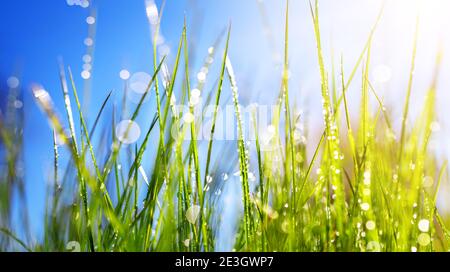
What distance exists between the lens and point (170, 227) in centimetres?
85

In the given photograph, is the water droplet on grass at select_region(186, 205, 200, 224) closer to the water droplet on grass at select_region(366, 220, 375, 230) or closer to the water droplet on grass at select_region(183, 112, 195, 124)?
the water droplet on grass at select_region(183, 112, 195, 124)

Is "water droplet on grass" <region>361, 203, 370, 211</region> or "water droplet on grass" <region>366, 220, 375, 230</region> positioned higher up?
"water droplet on grass" <region>361, 203, 370, 211</region>

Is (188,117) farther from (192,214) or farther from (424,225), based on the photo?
(424,225)

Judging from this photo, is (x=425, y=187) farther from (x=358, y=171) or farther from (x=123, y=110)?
(x=123, y=110)

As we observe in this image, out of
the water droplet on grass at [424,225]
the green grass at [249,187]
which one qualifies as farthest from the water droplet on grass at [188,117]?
the water droplet on grass at [424,225]

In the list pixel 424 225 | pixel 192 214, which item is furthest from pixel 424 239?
pixel 192 214

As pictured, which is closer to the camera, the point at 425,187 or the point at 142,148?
the point at 142,148

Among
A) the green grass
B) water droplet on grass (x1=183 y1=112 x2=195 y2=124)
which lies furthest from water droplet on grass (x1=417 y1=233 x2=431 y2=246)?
water droplet on grass (x1=183 y1=112 x2=195 y2=124)

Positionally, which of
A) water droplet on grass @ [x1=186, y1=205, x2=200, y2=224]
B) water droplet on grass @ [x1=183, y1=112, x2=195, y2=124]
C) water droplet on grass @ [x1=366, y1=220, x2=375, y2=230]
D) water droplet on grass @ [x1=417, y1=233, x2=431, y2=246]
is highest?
water droplet on grass @ [x1=183, y1=112, x2=195, y2=124]

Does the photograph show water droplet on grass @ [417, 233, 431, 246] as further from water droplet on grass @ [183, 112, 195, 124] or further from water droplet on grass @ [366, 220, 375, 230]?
water droplet on grass @ [183, 112, 195, 124]

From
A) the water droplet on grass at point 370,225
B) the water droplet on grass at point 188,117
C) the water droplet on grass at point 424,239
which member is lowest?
the water droplet on grass at point 424,239

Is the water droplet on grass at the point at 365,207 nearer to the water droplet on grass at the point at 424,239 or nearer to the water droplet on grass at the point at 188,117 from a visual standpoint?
the water droplet on grass at the point at 424,239
